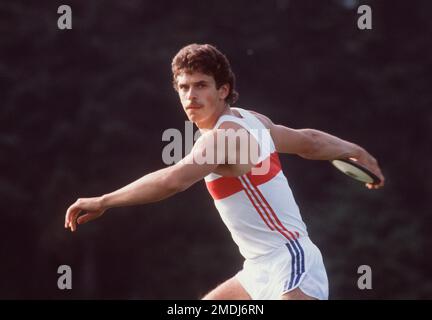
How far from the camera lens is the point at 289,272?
4875 mm

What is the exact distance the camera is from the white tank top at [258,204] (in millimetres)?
4879

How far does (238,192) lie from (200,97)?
0.54 meters

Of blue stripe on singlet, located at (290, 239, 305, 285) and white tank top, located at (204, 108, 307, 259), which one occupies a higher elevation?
white tank top, located at (204, 108, 307, 259)

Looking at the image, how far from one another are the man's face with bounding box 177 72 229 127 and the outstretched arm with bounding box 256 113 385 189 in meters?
0.42

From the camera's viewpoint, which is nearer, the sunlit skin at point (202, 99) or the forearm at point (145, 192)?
the forearm at point (145, 192)

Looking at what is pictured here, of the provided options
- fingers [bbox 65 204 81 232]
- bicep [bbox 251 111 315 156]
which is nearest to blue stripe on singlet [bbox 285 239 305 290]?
bicep [bbox 251 111 315 156]

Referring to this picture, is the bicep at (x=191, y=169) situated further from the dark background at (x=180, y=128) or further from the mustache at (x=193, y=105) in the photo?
the dark background at (x=180, y=128)

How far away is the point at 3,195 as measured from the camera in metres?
15.6

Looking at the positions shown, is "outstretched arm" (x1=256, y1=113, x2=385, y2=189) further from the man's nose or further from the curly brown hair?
the man's nose

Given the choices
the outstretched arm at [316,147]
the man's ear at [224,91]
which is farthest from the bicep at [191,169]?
the outstretched arm at [316,147]

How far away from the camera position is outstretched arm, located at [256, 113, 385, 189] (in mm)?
5430

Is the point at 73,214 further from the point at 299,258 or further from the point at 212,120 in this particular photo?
the point at 299,258

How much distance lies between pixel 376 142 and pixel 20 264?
630 cm

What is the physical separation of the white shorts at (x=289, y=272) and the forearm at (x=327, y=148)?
0.76m
